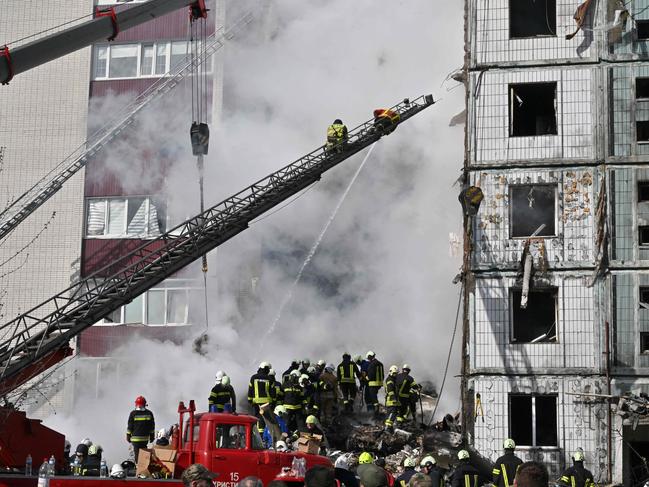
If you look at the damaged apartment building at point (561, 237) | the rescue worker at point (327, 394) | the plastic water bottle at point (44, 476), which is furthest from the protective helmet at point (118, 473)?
the damaged apartment building at point (561, 237)

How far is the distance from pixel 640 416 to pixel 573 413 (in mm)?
1313

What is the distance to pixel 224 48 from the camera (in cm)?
3606

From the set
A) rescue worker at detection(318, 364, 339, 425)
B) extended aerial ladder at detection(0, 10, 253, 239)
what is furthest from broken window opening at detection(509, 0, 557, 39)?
extended aerial ladder at detection(0, 10, 253, 239)

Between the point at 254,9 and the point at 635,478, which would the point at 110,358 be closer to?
the point at 254,9

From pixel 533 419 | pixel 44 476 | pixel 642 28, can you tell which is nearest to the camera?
pixel 44 476

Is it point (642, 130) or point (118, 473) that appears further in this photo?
point (642, 130)

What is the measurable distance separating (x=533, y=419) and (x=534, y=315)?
86.1 inches

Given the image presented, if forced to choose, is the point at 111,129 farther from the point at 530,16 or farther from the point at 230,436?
the point at 230,436

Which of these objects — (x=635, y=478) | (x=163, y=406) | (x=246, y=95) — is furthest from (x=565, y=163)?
(x=246, y=95)

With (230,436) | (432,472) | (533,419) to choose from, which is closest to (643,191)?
(533,419)

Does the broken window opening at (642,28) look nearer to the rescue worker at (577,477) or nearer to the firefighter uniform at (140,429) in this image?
the rescue worker at (577,477)

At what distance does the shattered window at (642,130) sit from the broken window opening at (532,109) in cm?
171

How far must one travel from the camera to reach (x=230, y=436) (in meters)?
16.0

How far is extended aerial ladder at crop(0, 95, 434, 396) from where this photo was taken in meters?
19.3
